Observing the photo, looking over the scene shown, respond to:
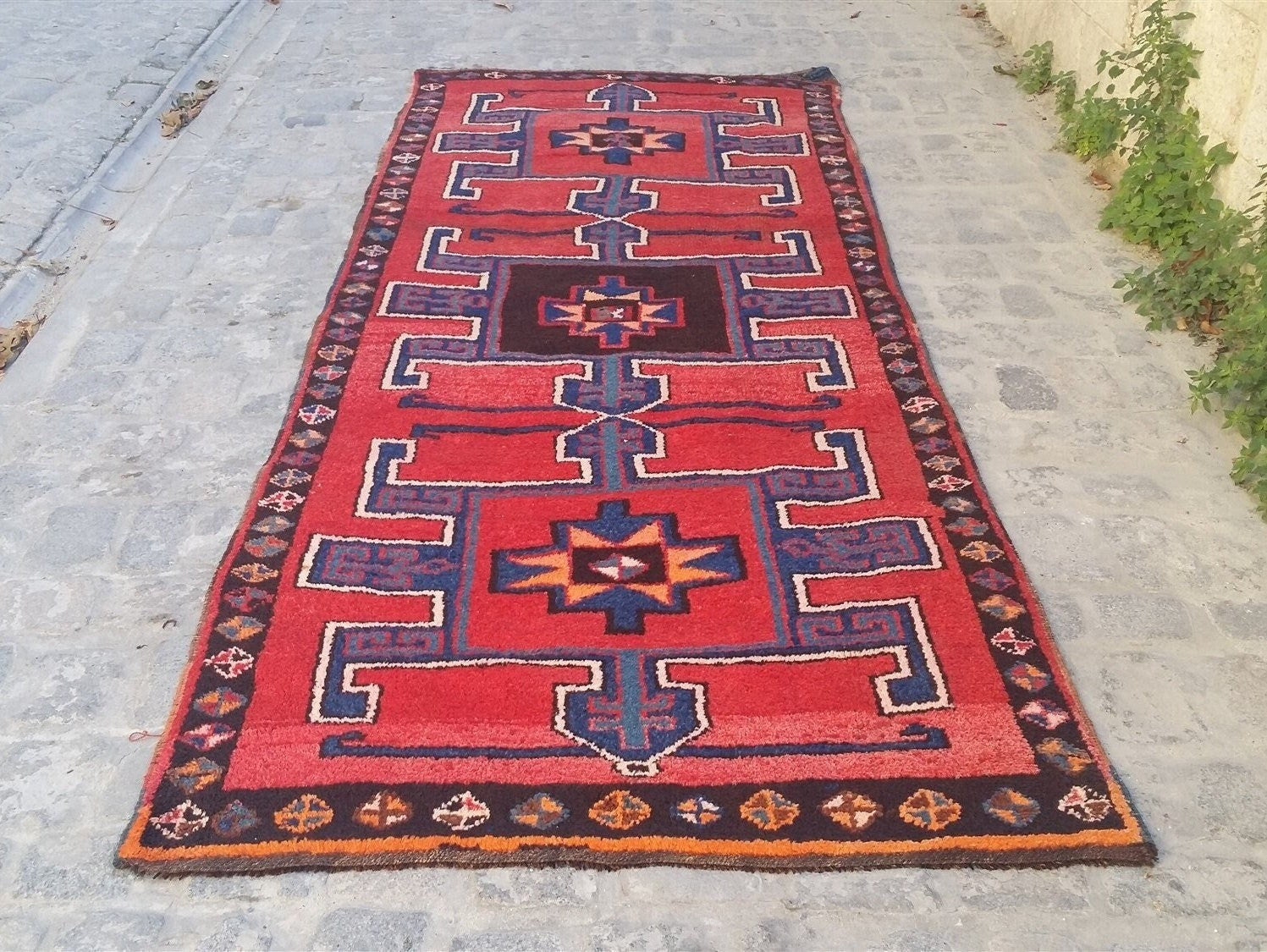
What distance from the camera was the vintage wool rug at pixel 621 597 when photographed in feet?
6.93

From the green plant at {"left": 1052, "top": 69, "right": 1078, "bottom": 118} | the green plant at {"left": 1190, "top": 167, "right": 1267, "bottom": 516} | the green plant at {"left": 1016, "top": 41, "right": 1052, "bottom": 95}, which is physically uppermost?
the green plant at {"left": 1016, "top": 41, "right": 1052, "bottom": 95}

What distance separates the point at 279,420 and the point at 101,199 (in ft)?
5.42

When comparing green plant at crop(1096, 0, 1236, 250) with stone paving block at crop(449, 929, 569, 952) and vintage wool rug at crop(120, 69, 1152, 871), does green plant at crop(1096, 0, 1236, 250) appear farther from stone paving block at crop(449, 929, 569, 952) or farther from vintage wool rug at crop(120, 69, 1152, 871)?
stone paving block at crop(449, 929, 569, 952)

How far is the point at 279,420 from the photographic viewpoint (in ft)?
10.3

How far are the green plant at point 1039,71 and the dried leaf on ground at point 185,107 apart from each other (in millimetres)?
3346

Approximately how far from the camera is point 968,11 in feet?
20.2

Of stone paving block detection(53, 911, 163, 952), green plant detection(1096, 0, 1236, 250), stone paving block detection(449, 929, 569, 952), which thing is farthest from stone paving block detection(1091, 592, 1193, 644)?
stone paving block detection(53, 911, 163, 952)

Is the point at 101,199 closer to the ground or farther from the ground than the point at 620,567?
farther from the ground

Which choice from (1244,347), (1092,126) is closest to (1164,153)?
(1092,126)

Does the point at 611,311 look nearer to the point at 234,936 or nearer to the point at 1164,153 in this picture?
the point at 1164,153

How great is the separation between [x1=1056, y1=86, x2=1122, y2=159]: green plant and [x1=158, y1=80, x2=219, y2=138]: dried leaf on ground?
3341 millimetres

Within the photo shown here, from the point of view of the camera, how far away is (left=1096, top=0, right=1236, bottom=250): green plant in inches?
149

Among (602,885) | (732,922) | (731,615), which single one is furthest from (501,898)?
(731,615)

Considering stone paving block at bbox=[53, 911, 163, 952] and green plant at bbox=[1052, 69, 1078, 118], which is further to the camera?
green plant at bbox=[1052, 69, 1078, 118]
